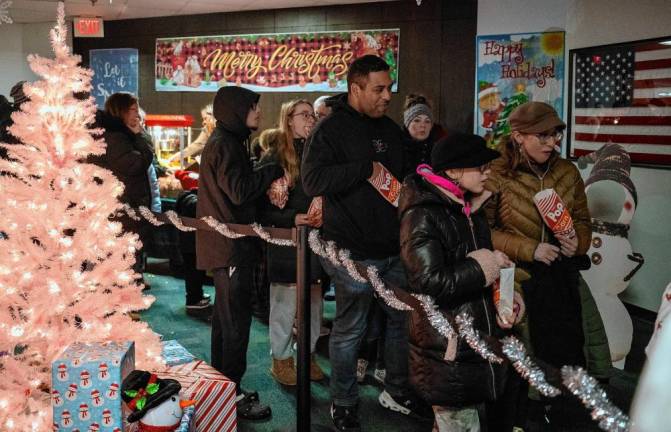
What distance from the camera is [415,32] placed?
819cm

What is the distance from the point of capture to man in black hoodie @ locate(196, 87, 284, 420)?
11.9 feet

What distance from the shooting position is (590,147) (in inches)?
243

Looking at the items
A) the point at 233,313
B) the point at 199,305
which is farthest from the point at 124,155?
the point at 233,313

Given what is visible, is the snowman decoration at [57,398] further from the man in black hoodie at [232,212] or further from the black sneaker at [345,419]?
the black sneaker at [345,419]

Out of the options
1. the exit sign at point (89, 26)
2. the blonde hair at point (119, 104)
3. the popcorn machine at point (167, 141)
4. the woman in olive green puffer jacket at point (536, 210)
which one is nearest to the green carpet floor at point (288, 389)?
the woman in olive green puffer jacket at point (536, 210)

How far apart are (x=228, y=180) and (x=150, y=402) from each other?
1.38 meters

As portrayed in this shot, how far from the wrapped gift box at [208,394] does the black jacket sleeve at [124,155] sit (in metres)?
2.15

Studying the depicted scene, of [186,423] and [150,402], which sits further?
[186,423]

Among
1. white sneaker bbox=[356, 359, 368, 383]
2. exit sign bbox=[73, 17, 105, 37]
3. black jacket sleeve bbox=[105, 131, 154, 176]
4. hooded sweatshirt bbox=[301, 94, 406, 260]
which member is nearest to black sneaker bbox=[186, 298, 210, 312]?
black jacket sleeve bbox=[105, 131, 154, 176]

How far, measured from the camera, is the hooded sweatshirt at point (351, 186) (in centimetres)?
340

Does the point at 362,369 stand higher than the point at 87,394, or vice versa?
the point at 87,394

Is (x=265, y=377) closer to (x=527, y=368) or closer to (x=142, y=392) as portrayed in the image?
(x=142, y=392)

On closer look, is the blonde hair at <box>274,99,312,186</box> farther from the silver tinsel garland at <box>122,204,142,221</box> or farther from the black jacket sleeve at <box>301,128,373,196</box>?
the silver tinsel garland at <box>122,204,142,221</box>

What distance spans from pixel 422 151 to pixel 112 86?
8.01 m
